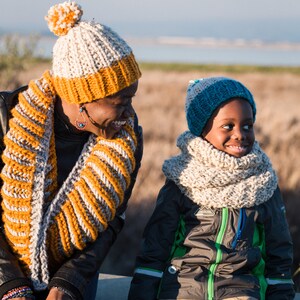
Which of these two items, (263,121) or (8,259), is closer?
(8,259)

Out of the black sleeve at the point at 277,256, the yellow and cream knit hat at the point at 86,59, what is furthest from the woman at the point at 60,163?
the black sleeve at the point at 277,256

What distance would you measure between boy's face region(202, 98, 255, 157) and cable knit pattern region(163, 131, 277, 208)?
40 mm

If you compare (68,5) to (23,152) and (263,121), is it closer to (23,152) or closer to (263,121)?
(23,152)

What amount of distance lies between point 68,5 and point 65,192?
2.67 ft

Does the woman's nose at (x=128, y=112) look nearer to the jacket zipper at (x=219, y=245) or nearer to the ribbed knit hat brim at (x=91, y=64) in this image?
the ribbed knit hat brim at (x=91, y=64)

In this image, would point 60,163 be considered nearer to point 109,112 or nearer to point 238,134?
point 109,112

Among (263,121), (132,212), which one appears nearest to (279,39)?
(263,121)

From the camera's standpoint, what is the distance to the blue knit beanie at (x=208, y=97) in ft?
10.4

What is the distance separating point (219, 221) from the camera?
3.10 metres

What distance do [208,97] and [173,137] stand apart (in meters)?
6.21

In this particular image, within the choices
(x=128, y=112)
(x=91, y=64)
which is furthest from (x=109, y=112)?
(x=91, y=64)

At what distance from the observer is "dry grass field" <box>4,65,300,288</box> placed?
18.1 ft

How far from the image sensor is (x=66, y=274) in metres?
2.88

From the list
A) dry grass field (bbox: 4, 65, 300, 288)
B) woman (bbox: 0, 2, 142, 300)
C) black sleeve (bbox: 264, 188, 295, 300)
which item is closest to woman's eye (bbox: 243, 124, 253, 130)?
black sleeve (bbox: 264, 188, 295, 300)
